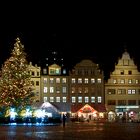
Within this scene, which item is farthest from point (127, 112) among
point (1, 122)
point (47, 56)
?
point (1, 122)

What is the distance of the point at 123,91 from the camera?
97438 mm

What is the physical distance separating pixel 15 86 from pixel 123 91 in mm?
35112

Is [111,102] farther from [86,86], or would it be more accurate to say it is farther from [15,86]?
[15,86]

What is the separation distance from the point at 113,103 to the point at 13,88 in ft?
115

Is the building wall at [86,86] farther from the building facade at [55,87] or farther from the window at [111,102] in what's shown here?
the building facade at [55,87]

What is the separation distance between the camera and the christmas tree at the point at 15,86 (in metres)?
66.4

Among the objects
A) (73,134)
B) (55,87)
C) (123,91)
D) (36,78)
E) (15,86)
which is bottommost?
(73,134)

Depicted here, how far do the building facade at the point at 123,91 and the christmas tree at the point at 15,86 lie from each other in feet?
105

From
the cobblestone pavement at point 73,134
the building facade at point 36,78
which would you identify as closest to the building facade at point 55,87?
the building facade at point 36,78

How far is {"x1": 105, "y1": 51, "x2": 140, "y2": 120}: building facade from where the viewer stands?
96062mm

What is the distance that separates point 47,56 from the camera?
107000mm

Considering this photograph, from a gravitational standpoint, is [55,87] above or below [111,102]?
above

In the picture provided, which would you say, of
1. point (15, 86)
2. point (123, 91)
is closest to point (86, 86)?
point (123, 91)

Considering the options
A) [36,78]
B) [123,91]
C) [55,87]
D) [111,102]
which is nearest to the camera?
[123,91]
